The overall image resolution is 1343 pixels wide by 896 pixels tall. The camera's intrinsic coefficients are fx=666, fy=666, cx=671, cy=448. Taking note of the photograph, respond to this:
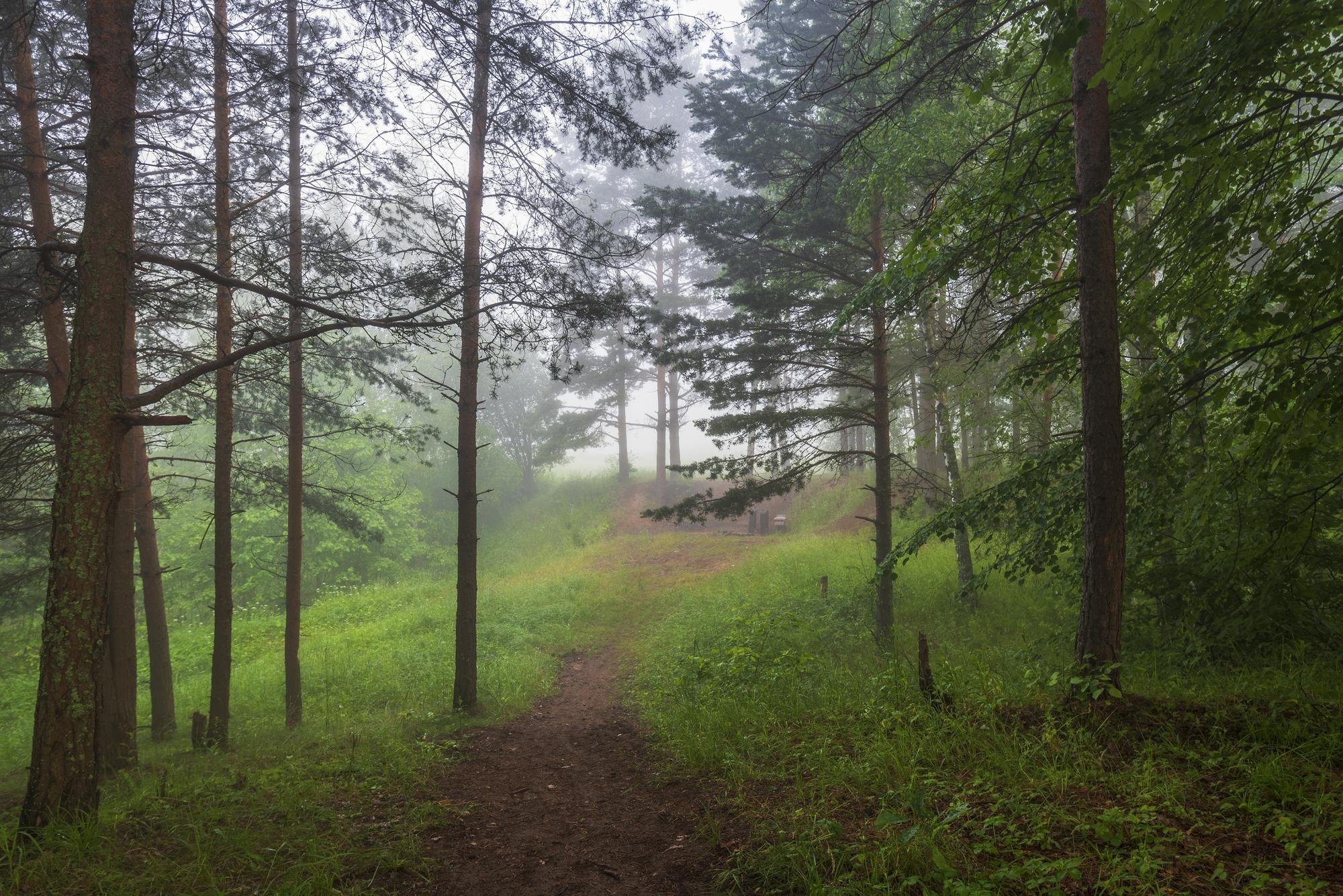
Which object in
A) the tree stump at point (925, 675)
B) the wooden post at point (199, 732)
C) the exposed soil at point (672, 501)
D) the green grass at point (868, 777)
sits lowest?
the wooden post at point (199, 732)

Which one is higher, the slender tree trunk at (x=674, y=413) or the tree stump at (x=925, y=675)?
the slender tree trunk at (x=674, y=413)

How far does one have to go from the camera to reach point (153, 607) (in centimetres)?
1019

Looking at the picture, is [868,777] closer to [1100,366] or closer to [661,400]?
[1100,366]

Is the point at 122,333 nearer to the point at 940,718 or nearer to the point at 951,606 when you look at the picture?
the point at 940,718

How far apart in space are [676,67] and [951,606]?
9.73 meters

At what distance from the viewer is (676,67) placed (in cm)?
700

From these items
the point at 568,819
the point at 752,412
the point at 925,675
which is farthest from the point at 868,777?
the point at 752,412

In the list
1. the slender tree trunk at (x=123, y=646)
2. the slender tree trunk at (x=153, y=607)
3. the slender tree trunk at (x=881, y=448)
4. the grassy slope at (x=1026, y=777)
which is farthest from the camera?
the slender tree trunk at (x=881, y=448)

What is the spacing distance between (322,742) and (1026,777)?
774 centimetres

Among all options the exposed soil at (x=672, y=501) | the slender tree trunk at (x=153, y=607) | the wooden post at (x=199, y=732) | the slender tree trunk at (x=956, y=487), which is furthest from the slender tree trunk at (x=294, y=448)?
the exposed soil at (x=672, y=501)

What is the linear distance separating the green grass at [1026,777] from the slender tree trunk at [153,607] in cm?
802

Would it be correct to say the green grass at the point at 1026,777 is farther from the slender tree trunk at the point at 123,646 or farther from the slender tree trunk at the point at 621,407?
the slender tree trunk at the point at 621,407

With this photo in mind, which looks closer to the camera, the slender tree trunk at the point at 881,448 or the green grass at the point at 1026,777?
the green grass at the point at 1026,777

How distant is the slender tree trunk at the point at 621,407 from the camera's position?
30.5 metres
